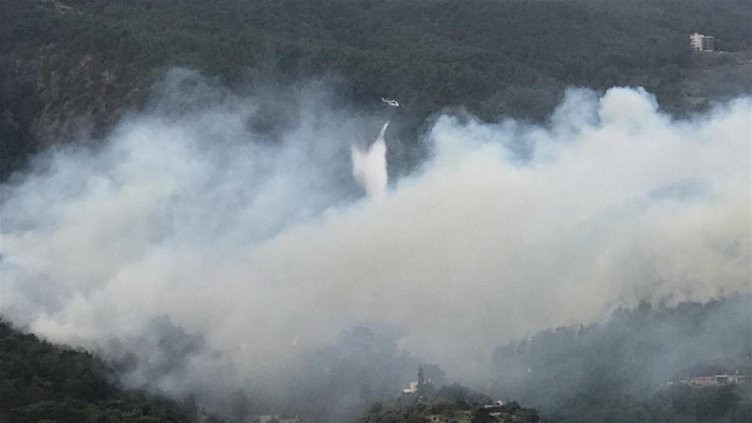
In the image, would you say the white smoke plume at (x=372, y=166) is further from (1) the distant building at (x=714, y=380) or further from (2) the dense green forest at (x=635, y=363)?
(1) the distant building at (x=714, y=380)

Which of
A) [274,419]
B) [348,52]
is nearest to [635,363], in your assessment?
[274,419]

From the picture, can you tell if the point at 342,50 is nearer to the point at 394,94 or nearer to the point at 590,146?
the point at 394,94

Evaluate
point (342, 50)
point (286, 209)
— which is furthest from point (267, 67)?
point (286, 209)

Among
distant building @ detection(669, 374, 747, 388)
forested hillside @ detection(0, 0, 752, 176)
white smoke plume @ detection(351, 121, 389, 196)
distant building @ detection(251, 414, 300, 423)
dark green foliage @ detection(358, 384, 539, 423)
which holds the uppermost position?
forested hillside @ detection(0, 0, 752, 176)

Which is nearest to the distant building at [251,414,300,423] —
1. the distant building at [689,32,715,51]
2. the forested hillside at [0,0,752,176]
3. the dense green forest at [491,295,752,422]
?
the dense green forest at [491,295,752,422]

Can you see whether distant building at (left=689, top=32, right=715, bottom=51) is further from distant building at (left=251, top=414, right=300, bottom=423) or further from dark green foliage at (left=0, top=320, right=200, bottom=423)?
dark green foliage at (left=0, top=320, right=200, bottom=423)

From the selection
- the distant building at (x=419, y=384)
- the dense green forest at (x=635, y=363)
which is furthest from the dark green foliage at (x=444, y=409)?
the dense green forest at (x=635, y=363)
